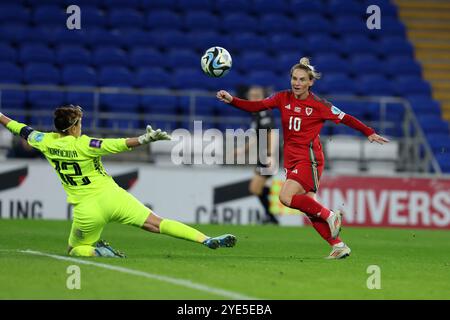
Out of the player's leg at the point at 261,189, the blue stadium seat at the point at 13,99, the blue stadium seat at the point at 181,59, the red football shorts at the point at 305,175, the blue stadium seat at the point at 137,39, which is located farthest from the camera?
the blue stadium seat at the point at 137,39

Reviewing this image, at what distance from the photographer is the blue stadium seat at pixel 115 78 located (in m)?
20.3

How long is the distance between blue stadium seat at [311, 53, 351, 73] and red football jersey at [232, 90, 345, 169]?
1113 cm

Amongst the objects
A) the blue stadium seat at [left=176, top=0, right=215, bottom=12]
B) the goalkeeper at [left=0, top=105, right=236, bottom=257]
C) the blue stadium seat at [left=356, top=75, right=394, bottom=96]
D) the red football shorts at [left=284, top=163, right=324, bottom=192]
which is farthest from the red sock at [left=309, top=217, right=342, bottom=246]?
the blue stadium seat at [left=176, top=0, right=215, bottom=12]

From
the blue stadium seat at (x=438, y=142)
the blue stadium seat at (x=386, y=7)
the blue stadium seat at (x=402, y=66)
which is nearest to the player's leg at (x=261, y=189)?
the blue stadium seat at (x=438, y=142)

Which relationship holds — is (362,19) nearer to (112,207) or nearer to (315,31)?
(315,31)

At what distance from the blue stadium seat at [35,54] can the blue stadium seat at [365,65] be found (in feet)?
22.5

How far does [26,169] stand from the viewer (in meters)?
17.3

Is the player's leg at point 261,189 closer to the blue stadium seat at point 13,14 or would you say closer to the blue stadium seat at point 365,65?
the blue stadium seat at point 365,65

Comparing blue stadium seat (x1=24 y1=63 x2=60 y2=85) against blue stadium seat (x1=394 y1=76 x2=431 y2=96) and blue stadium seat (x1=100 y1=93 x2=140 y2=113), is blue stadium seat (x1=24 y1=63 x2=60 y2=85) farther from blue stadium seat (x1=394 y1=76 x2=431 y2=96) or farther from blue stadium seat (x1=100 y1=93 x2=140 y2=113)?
blue stadium seat (x1=394 y1=76 x2=431 y2=96)

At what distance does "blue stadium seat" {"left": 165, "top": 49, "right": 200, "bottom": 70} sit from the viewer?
2130 cm

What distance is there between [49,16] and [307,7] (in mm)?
6329
